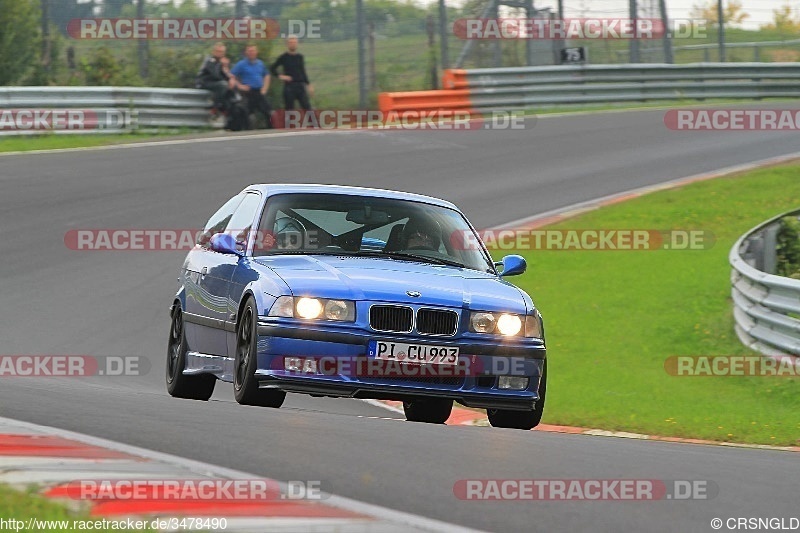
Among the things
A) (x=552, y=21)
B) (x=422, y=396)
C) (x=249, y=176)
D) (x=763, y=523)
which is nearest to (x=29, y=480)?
(x=763, y=523)

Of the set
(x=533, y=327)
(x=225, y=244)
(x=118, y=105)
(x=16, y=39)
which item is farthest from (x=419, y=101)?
(x=533, y=327)

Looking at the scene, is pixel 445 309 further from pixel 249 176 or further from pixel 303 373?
pixel 249 176

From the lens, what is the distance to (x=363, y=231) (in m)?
9.81

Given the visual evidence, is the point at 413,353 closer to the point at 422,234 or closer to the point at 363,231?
the point at 363,231

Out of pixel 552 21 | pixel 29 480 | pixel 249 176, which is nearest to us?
pixel 29 480

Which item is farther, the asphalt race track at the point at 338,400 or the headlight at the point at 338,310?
the headlight at the point at 338,310

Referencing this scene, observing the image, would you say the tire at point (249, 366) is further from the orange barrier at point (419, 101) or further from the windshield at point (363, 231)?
the orange barrier at point (419, 101)

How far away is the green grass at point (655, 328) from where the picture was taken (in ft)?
36.1

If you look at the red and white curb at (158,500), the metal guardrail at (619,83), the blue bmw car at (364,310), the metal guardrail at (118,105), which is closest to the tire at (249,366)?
the blue bmw car at (364,310)

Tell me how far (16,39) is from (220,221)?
17.6 meters

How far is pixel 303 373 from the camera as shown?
28.0 feet

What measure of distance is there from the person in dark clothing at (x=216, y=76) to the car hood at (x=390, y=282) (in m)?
16.6

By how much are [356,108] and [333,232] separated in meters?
19.5

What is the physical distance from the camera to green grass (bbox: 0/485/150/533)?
478 centimetres
